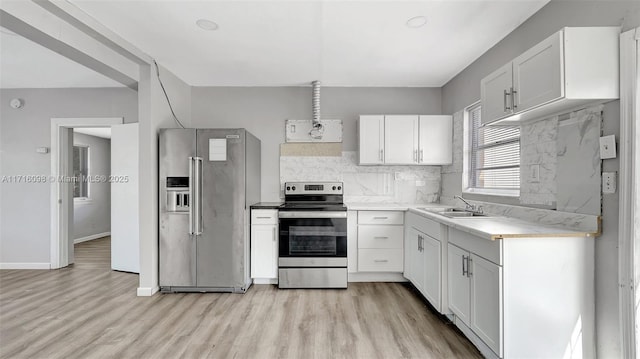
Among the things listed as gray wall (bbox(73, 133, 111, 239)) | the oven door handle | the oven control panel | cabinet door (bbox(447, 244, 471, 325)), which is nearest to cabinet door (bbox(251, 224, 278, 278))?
the oven door handle

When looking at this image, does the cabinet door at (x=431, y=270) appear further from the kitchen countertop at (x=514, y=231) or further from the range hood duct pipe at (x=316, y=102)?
the range hood duct pipe at (x=316, y=102)

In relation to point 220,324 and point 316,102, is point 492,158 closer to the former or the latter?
point 316,102

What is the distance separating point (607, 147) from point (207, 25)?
2893mm

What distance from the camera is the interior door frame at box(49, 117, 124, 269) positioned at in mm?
4020

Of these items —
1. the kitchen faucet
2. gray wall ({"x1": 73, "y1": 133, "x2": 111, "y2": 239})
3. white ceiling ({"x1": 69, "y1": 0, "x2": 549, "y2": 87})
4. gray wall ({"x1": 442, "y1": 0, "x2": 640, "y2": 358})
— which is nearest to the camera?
gray wall ({"x1": 442, "y1": 0, "x2": 640, "y2": 358})

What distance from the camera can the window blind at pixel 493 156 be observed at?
2.61 m

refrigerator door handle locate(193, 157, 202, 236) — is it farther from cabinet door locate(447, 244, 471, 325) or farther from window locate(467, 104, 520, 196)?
window locate(467, 104, 520, 196)

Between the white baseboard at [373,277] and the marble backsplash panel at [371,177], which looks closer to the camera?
the white baseboard at [373,277]

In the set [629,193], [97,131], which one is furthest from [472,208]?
[97,131]

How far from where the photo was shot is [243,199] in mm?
3178

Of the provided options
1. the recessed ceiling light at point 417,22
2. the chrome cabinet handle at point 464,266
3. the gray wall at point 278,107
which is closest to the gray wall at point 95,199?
the gray wall at point 278,107

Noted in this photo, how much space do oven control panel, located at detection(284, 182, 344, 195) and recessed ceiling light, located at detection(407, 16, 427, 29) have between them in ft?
6.87

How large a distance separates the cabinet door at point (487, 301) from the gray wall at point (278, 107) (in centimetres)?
241

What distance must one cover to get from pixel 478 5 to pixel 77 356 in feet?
12.4
